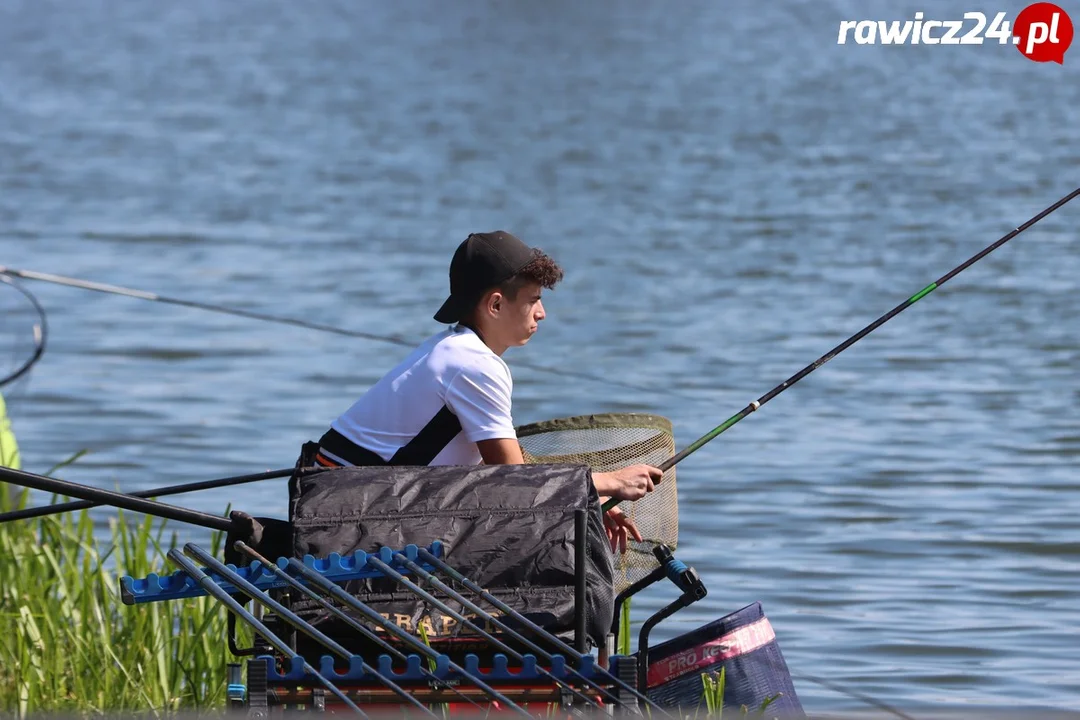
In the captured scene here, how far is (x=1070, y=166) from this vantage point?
62.4 ft

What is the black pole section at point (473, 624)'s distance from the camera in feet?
12.0

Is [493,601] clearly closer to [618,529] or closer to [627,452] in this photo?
[618,529]

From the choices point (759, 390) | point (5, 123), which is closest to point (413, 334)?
point (759, 390)

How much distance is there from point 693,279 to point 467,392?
1133 cm

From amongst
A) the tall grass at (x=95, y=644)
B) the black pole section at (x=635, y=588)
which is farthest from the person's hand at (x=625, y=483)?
the tall grass at (x=95, y=644)

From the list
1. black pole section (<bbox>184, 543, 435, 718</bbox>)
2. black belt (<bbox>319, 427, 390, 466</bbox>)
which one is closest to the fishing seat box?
black pole section (<bbox>184, 543, 435, 718</bbox>)

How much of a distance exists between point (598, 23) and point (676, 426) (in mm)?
28928

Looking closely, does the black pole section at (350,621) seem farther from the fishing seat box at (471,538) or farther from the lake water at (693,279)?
the lake water at (693,279)

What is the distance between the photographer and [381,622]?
363 centimetres

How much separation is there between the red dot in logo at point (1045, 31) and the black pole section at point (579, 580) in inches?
823

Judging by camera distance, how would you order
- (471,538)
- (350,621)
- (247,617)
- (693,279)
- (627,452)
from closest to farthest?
1. (247,617)
2. (350,621)
3. (471,538)
4. (627,452)
5. (693,279)

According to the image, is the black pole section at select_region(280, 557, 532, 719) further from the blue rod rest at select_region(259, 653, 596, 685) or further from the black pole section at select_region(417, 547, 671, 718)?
the black pole section at select_region(417, 547, 671, 718)

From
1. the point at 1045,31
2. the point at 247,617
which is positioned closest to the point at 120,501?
the point at 247,617

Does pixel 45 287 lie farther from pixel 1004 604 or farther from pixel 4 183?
pixel 1004 604
